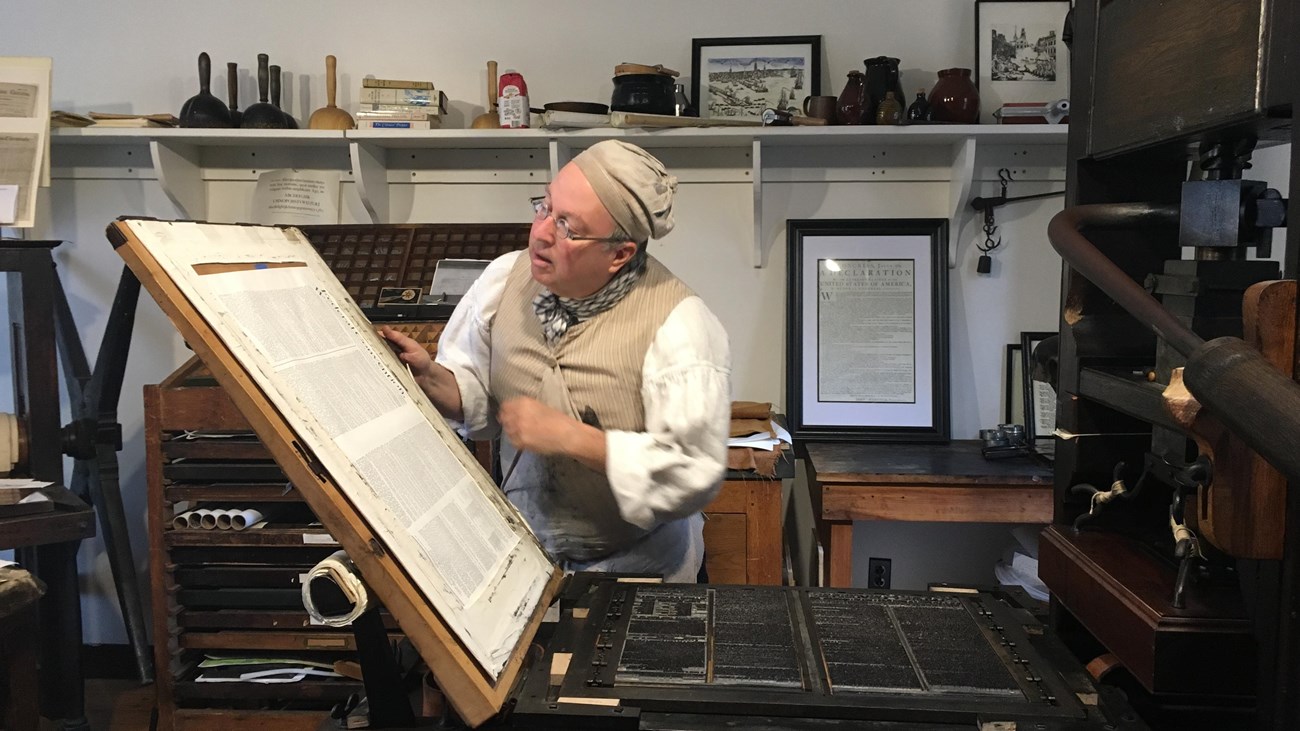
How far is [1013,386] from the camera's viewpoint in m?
2.82

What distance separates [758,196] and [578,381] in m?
1.40

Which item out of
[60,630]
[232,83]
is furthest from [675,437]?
[232,83]

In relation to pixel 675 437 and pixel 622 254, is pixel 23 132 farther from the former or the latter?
pixel 675 437

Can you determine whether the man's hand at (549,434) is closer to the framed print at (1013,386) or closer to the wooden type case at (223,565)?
the wooden type case at (223,565)

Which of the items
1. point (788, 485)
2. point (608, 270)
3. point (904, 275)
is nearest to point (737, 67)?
point (904, 275)

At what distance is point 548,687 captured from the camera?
98cm


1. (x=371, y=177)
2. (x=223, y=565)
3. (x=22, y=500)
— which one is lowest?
(x=223, y=565)

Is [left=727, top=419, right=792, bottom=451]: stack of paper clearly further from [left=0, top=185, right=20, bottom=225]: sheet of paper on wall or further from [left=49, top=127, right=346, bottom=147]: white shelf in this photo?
[left=0, top=185, right=20, bottom=225]: sheet of paper on wall

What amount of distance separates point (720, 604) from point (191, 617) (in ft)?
5.65

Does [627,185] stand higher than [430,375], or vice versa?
[627,185]

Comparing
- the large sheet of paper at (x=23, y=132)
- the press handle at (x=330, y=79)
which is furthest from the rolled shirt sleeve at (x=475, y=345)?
the large sheet of paper at (x=23, y=132)

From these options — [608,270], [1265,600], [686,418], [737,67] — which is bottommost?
[1265,600]

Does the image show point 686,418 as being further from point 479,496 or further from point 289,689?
point 289,689

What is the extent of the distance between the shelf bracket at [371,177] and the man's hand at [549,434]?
5.39ft
